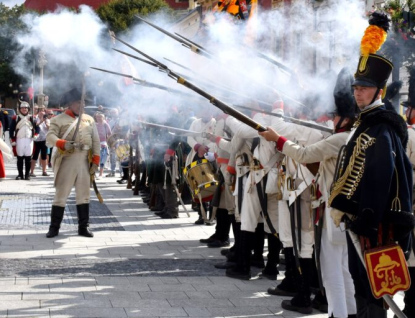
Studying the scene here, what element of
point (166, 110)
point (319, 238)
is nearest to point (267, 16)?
point (166, 110)

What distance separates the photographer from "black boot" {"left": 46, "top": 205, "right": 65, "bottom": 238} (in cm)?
1171

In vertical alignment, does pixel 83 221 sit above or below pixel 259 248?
below

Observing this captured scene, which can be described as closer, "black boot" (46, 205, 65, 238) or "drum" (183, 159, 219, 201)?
"drum" (183, 159, 219, 201)

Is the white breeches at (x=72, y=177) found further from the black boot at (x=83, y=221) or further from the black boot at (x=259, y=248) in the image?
the black boot at (x=259, y=248)

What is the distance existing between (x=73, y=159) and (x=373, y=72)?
7.10 m

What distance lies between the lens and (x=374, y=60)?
5520mm

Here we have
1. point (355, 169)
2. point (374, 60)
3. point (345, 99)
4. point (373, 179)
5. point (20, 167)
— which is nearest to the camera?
point (373, 179)

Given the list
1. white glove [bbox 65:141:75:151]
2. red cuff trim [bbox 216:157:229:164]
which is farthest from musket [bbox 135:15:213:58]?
white glove [bbox 65:141:75:151]

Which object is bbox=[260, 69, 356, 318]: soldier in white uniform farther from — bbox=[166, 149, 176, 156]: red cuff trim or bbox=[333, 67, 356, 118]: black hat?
bbox=[166, 149, 176, 156]: red cuff trim

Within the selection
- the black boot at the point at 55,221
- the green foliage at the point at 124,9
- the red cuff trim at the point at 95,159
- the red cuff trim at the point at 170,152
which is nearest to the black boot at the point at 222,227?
the red cuff trim at the point at 95,159

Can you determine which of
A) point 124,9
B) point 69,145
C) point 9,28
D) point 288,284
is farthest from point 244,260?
point 124,9

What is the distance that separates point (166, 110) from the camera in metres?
15.5

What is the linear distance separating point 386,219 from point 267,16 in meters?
7.29

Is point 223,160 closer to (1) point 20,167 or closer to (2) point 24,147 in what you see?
(2) point 24,147
